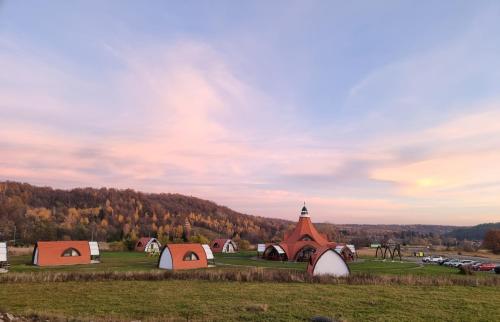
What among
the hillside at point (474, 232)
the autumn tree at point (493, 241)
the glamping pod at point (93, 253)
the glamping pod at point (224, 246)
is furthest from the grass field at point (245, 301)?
the hillside at point (474, 232)

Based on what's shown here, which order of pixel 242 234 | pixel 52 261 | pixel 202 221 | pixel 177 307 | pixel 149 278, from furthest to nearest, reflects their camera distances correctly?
pixel 202 221 → pixel 242 234 → pixel 52 261 → pixel 149 278 → pixel 177 307

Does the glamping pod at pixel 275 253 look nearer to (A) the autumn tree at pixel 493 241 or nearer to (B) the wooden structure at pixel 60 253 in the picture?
(B) the wooden structure at pixel 60 253

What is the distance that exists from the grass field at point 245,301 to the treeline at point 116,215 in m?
70.4

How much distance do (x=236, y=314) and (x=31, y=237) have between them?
77.7 meters

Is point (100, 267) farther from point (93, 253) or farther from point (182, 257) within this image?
point (93, 253)

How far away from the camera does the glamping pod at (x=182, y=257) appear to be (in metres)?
39.3

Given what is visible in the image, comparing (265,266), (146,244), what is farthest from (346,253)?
(146,244)

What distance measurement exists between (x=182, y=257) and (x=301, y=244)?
55.0ft

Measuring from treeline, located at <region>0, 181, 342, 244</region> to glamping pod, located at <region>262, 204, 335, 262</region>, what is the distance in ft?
156

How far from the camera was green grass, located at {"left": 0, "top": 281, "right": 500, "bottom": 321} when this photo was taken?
50.5ft

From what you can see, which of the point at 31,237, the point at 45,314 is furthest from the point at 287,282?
the point at 31,237

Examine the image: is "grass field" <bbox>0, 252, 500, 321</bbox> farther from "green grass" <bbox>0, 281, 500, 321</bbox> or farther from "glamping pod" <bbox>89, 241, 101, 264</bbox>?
"glamping pod" <bbox>89, 241, 101, 264</bbox>

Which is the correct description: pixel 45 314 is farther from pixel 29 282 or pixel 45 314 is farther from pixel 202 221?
pixel 202 221

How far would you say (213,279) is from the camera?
84.6 feet
